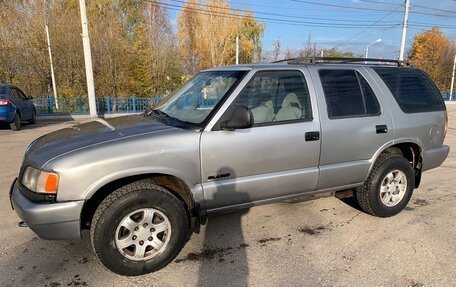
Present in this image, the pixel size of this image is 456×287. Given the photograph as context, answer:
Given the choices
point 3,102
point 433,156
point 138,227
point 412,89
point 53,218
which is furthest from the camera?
point 3,102

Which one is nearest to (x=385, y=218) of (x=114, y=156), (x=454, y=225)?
(x=454, y=225)

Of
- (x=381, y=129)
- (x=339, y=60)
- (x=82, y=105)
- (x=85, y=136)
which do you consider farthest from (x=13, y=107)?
(x=381, y=129)

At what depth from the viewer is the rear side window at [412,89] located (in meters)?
4.30

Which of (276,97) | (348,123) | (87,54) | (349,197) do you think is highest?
(87,54)

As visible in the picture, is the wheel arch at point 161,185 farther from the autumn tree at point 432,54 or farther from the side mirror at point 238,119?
the autumn tree at point 432,54

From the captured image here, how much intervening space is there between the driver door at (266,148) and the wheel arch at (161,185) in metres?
0.16

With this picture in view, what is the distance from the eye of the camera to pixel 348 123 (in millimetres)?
3846

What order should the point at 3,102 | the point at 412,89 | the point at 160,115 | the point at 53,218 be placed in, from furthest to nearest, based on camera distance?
the point at 3,102, the point at 412,89, the point at 160,115, the point at 53,218

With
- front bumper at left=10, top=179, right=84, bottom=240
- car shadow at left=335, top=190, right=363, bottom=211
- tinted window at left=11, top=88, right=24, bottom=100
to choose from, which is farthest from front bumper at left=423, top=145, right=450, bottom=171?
tinted window at left=11, top=88, right=24, bottom=100

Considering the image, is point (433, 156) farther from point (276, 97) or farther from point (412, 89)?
point (276, 97)

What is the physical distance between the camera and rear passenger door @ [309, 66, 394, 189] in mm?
3766

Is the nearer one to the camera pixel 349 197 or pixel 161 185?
pixel 161 185

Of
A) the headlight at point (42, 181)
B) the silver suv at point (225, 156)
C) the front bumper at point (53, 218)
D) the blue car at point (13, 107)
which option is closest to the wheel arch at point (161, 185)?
the silver suv at point (225, 156)

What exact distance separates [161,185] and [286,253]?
1.41m
